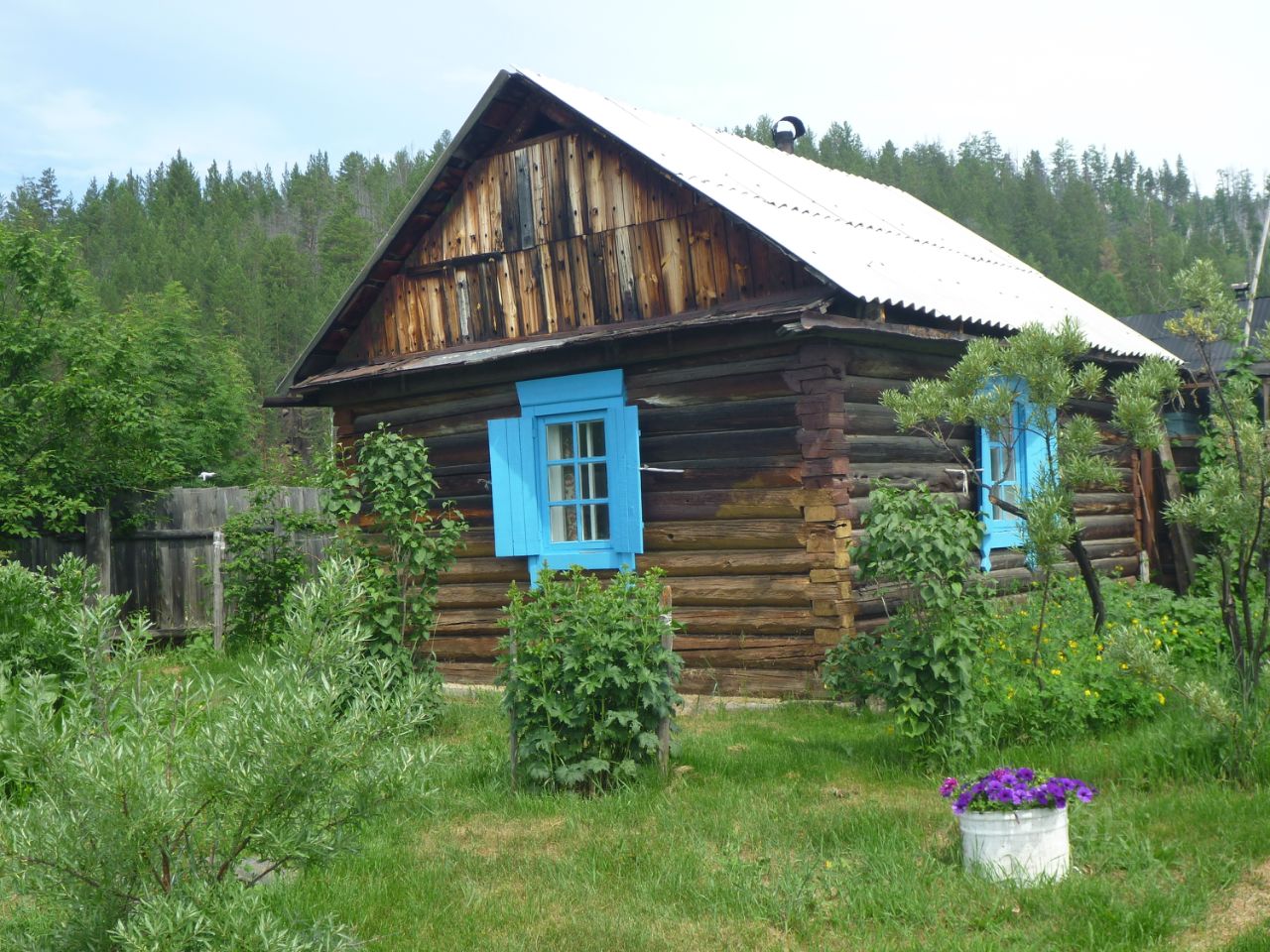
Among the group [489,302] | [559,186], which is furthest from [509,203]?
[489,302]

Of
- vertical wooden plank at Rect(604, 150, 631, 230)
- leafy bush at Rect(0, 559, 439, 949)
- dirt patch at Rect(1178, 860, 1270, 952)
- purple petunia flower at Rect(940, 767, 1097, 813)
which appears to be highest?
vertical wooden plank at Rect(604, 150, 631, 230)

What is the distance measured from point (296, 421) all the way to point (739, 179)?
39.5 m

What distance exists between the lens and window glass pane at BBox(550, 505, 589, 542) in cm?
1078

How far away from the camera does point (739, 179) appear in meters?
11.0

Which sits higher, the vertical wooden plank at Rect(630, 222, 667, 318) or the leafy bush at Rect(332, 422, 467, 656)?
the vertical wooden plank at Rect(630, 222, 667, 318)

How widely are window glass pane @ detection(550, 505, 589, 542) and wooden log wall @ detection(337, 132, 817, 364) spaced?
5.49 ft

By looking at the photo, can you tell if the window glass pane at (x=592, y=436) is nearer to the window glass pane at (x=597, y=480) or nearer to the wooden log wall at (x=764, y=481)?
the window glass pane at (x=597, y=480)

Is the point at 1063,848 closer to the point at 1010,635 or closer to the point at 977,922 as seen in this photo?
the point at 977,922

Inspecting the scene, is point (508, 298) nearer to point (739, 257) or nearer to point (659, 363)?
point (659, 363)

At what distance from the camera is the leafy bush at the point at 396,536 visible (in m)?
8.09

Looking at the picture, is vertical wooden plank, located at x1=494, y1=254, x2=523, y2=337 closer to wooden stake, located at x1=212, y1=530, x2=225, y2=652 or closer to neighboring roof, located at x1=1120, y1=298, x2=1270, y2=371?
wooden stake, located at x1=212, y1=530, x2=225, y2=652

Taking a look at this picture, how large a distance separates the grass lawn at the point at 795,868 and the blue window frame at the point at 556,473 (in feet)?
12.8

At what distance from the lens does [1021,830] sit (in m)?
4.77

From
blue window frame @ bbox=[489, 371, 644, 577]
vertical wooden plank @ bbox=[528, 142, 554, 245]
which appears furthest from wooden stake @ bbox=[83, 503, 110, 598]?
vertical wooden plank @ bbox=[528, 142, 554, 245]
